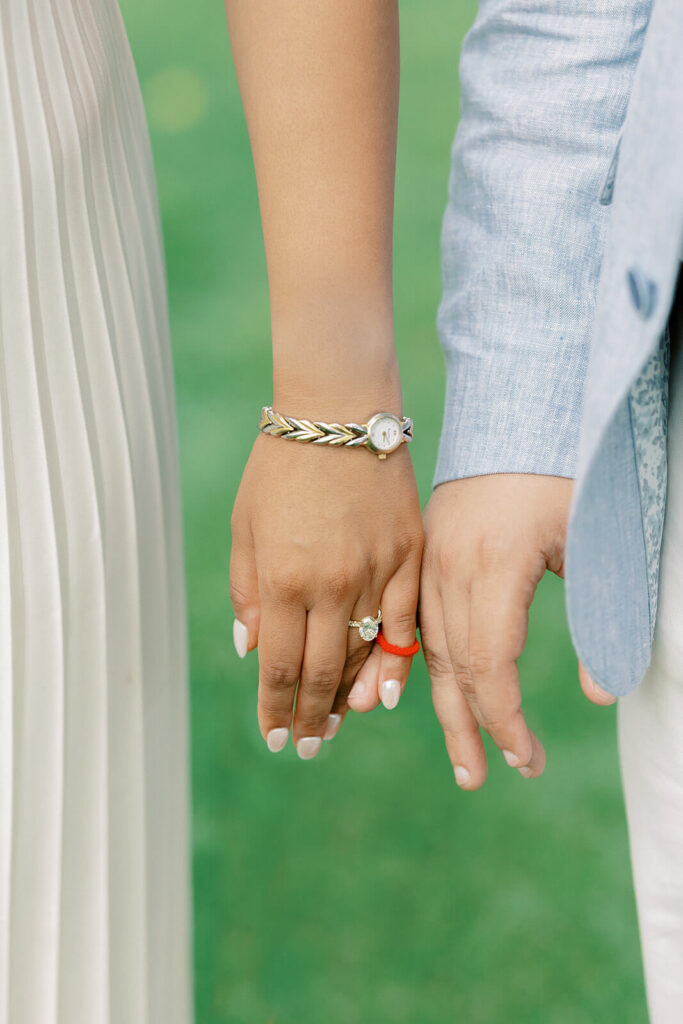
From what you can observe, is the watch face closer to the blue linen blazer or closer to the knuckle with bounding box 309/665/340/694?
the blue linen blazer

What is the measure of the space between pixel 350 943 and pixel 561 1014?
11.5 inches

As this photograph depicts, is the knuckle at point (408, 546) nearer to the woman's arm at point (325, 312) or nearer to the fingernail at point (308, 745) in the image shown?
the woman's arm at point (325, 312)

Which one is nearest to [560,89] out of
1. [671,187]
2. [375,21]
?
[375,21]

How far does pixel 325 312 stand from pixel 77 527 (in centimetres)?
22

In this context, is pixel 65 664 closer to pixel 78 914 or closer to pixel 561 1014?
pixel 78 914

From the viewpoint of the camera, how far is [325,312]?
2.37 feet

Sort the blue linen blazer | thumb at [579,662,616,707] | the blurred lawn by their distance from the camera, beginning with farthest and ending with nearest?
the blurred lawn
thumb at [579,662,616,707]
the blue linen blazer

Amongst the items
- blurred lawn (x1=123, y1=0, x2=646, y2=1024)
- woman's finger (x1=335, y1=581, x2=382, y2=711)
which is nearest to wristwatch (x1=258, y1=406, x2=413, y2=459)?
woman's finger (x1=335, y1=581, x2=382, y2=711)

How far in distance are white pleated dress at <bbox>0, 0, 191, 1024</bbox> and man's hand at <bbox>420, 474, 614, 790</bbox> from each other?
0.22 metres

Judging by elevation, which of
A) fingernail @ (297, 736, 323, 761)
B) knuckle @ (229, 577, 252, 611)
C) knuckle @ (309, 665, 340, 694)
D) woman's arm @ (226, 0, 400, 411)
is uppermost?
woman's arm @ (226, 0, 400, 411)

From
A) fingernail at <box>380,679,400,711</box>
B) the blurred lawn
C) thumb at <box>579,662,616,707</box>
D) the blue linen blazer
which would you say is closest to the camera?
the blue linen blazer

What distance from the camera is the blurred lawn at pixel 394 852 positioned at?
141cm

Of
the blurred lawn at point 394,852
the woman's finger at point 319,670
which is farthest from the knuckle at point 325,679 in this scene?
the blurred lawn at point 394,852

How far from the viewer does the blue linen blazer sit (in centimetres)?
59
